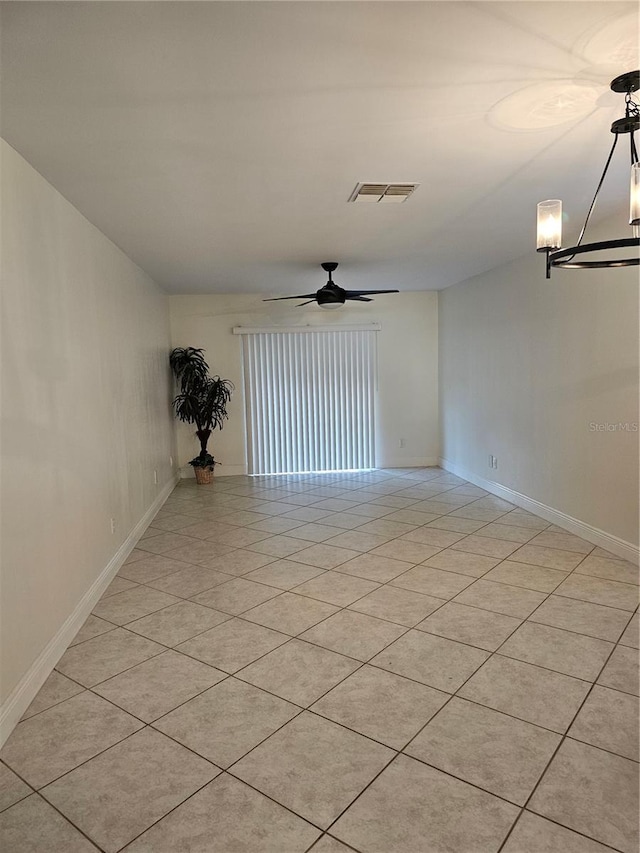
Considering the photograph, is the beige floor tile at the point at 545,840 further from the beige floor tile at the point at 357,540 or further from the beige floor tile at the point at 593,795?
the beige floor tile at the point at 357,540

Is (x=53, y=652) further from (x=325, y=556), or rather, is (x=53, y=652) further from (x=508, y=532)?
(x=508, y=532)

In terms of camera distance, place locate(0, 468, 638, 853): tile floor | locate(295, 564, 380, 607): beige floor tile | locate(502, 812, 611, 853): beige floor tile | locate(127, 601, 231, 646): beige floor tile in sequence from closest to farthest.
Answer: locate(502, 812, 611, 853): beige floor tile → locate(0, 468, 638, 853): tile floor → locate(127, 601, 231, 646): beige floor tile → locate(295, 564, 380, 607): beige floor tile

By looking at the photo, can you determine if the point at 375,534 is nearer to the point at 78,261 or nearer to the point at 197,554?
the point at 197,554

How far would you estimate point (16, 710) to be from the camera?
89.5 inches

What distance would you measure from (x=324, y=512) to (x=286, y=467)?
2291 mm

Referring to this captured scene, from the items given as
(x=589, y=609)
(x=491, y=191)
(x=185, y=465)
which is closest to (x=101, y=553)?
(x=589, y=609)

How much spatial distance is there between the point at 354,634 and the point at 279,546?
1.67 meters

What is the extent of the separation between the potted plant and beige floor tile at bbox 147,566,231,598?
10.8 ft

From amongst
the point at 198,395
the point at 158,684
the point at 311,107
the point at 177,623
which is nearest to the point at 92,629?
the point at 177,623

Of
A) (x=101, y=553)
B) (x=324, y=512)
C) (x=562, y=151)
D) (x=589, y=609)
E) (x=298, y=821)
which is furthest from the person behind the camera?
(x=324, y=512)

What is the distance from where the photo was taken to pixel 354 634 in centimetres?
297

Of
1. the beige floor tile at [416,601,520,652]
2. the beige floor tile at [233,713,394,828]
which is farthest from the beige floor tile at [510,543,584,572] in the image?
the beige floor tile at [233,713,394,828]

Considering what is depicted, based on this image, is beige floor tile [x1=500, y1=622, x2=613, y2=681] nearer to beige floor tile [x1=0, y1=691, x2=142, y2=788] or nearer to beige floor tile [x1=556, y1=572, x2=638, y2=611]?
beige floor tile [x1=556, y1=572, x2=638, y2=611]

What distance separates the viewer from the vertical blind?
25.1ft
